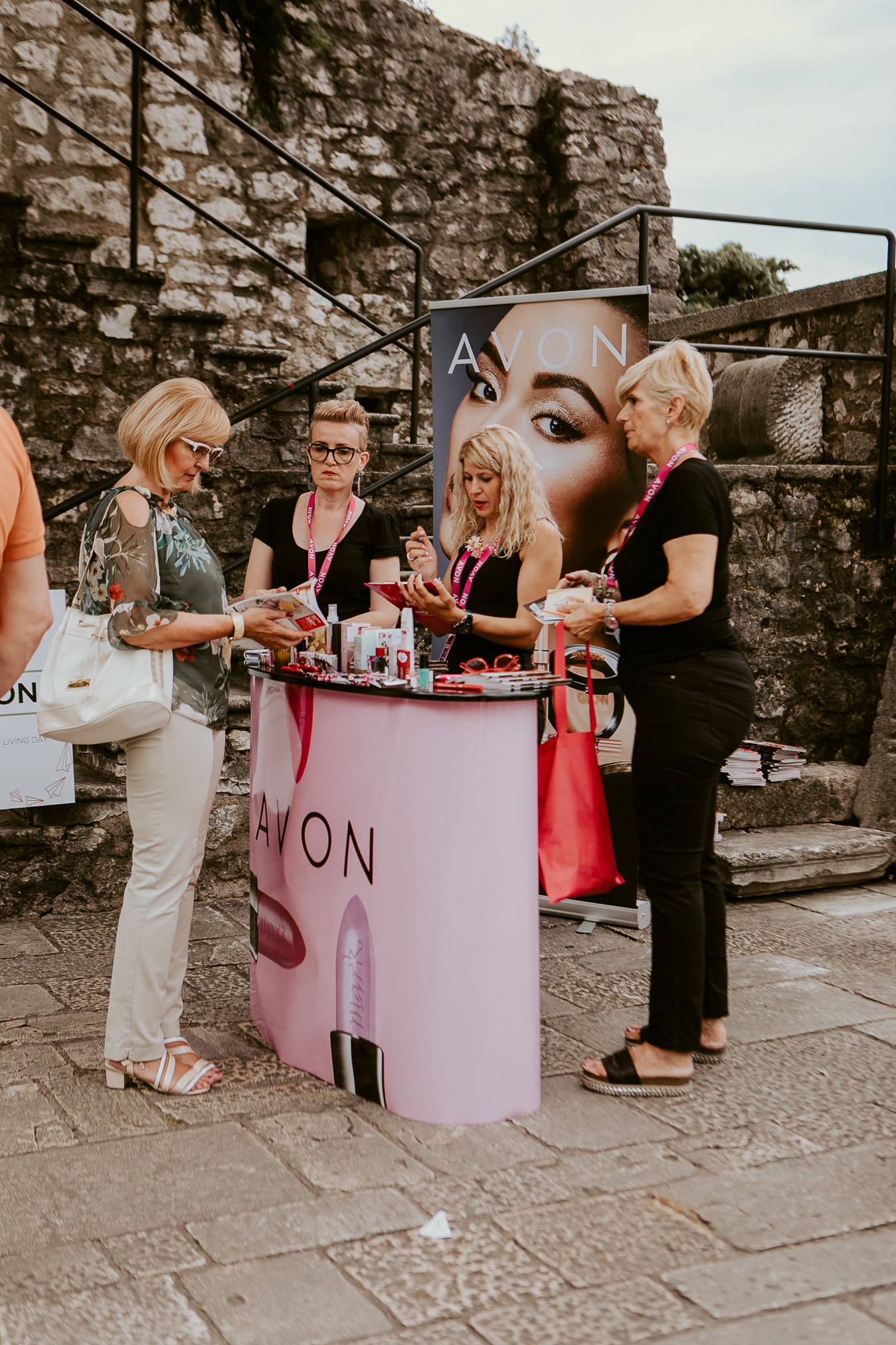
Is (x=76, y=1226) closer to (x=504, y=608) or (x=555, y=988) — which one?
(x=555, y=988)

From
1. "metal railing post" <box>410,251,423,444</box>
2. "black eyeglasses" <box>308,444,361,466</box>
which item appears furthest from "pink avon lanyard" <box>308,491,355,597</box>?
"metal railing post" <box>410,251,423,444</box>

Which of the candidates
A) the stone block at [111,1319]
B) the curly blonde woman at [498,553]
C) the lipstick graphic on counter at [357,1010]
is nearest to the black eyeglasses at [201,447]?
the curly blonde woman at [498,553]

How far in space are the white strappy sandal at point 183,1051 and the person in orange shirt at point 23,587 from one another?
1.23 metres

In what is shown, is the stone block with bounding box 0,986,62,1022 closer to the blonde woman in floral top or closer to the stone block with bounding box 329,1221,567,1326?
the blonde woman in floral top

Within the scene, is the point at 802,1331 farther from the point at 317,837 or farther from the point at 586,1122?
the point at 317,837

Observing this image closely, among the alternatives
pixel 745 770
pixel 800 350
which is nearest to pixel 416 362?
pixel 800 350

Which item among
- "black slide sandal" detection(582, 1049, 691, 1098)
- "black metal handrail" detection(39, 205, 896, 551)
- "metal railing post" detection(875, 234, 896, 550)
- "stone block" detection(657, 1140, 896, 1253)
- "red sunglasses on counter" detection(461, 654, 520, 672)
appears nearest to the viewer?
"stone block" detection(657, 1140, 896, 1253)

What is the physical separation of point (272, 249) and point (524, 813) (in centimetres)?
628

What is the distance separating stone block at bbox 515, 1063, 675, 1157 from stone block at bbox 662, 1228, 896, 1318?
19.4 inches

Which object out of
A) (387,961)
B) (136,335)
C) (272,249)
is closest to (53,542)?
(136,335)

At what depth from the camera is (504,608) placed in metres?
3.55

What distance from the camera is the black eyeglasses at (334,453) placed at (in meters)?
3.53

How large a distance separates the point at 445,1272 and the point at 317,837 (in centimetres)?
106

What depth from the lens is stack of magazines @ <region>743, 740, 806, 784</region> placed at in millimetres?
5035
